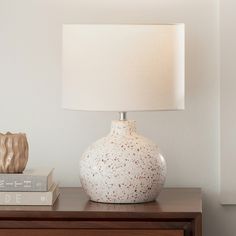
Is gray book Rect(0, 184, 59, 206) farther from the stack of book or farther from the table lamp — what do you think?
the table lamp

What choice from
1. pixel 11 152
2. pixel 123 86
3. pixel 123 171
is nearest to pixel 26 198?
pixel 11 152

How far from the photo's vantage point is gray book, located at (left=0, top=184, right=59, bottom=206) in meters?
1.96

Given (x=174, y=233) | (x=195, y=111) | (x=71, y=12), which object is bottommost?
(x=174, y=233)

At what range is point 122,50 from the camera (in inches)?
75.5

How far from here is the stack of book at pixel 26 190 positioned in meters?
1.96

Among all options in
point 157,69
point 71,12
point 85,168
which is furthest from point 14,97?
point 157,69

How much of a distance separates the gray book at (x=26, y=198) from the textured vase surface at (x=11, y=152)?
0.08 m

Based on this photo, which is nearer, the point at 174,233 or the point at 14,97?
the point at 174,233

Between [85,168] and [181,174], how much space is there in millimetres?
454

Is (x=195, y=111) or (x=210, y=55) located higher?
(x=210, y=55)

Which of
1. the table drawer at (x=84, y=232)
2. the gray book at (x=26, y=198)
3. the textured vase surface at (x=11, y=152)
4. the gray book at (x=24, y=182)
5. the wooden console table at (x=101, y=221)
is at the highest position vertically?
the textured vase surface at (x=11, y=152)

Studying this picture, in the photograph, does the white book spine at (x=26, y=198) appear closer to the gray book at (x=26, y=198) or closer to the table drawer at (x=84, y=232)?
the gray book at (x=26, y=198)

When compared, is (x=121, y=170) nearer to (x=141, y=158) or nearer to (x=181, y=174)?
(x=141, y=158)

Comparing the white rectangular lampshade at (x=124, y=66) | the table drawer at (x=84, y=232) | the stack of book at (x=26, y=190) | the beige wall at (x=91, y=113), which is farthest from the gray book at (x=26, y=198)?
the beige wall at (x=91, y=113)
